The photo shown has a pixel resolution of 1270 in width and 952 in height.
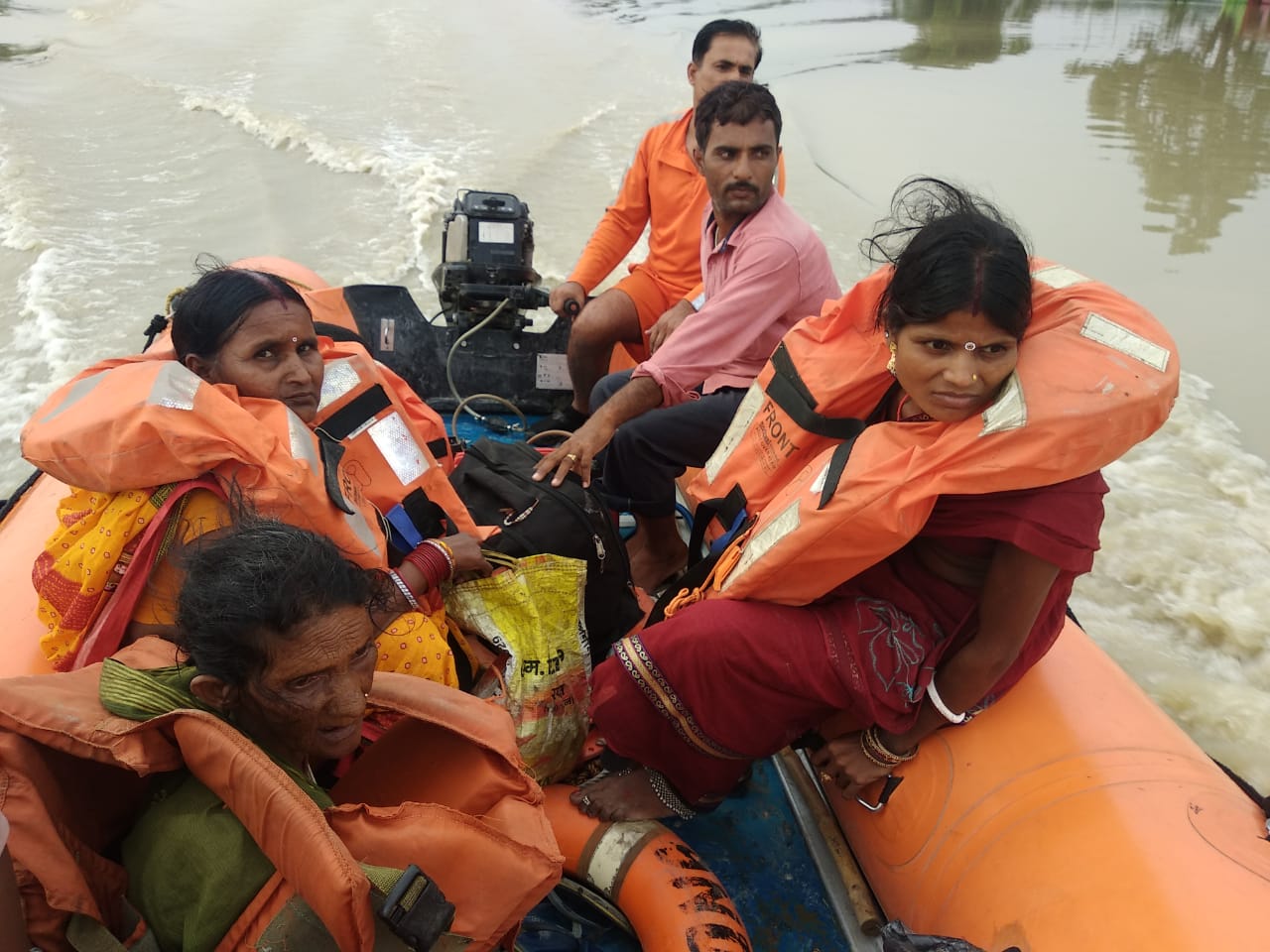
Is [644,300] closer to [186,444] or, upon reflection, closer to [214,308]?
[214,308]

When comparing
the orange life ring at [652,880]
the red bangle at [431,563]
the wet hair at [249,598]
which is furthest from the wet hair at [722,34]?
the wet hair at [249,598]

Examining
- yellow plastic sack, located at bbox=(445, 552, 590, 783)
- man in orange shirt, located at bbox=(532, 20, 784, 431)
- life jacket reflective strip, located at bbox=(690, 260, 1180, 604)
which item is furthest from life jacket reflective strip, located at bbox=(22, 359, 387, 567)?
man in orange shirt, located at bbox=(532, 20, 784, 431)

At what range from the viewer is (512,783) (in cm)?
133

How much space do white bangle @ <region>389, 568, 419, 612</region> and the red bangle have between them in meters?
0.05

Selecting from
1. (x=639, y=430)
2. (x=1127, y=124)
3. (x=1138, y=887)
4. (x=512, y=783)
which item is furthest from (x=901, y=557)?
(x=1127, y=124)

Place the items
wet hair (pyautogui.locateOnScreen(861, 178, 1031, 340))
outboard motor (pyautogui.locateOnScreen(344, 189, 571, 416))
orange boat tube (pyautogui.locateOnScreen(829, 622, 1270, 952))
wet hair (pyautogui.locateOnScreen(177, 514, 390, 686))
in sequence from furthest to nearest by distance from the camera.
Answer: outboard motor (pyautogui.locateOnScreen(344, 189, 571, 416)) → wet hair (pyautogui.locateOnScreen(861, 178, 1031, 340)) → orange boat tube (pyautogui.locateOnScreen(829, 622, 1270, 952)) → wet hair (pyautogui.locateOnScreen(177, 514, 390, 686))

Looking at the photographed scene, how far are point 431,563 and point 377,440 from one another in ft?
1.26

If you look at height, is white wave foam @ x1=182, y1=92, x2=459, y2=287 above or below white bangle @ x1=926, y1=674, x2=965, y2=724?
below

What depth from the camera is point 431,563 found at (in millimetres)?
1911

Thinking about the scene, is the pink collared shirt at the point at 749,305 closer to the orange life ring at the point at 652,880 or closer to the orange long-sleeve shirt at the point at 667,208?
the orange long-sleeve shirt at the point at 667,208

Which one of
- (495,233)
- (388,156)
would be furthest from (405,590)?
(388,156)

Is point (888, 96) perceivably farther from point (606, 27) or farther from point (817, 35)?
point (606, 27)

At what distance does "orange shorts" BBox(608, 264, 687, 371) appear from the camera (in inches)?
134

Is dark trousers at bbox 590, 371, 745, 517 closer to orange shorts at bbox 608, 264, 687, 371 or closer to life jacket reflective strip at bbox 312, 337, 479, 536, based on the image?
life jacket reflective strip at bbox 312, 337, 479, 536
